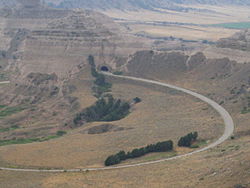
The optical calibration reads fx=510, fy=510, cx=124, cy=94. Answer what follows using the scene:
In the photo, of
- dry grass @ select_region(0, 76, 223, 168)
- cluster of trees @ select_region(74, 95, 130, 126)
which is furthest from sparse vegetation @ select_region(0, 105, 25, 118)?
dry grass @ select_region(0, 76, 223, 168)

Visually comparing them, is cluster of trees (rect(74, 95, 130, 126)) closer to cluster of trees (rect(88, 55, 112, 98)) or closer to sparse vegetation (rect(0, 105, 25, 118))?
cluster of trees (rect(88, 55, 112, 98))

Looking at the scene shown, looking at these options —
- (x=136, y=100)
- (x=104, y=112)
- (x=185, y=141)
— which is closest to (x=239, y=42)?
(x=136, y=100)

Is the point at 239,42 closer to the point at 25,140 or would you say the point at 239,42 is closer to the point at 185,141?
the point at 185,141

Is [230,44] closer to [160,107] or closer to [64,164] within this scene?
[160,107]

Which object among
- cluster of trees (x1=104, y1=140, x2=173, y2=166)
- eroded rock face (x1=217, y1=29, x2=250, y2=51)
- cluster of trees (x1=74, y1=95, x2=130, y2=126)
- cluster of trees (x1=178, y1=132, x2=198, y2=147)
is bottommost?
cluster of trees (x1=74, y1=95, x2=130, y2=126)

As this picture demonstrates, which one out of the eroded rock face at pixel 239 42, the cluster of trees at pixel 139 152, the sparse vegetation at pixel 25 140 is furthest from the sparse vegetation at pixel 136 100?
the cluster of trees at pixel 139 152
